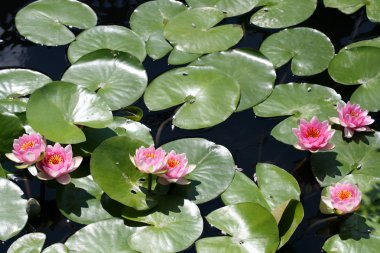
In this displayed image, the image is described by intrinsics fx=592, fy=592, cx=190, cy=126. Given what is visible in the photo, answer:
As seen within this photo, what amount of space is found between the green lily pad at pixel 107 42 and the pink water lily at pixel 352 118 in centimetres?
118

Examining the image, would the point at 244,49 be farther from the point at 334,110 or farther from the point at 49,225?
the point at 49,225

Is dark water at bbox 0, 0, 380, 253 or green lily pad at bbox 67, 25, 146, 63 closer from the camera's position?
dark water at bbox 0, 0, 380, 253

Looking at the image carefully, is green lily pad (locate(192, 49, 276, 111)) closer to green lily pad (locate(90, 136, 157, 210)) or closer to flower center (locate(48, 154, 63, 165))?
green lily pad (locate(90, 136, 157, 210))

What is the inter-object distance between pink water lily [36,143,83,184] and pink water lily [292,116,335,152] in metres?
1.05

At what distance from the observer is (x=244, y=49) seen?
3.41 metres

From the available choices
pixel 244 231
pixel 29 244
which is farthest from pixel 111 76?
pixel 244 231

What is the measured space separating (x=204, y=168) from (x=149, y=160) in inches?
14.2

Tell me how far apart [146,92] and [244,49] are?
637 mm

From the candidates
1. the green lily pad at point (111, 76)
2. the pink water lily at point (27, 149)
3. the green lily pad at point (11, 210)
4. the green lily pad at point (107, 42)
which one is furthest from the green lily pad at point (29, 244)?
the green lily pad at point (107, 42)

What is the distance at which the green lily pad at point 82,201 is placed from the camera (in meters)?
2.64

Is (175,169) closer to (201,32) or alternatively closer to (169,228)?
(169,228)

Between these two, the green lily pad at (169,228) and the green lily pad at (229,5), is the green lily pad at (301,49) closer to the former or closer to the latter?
the green lily pad at (229,5)

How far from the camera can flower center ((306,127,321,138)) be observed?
287cm

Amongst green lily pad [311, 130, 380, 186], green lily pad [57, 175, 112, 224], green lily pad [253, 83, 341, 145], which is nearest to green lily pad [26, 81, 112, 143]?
green lily pad [57, 175, 112, 224]
